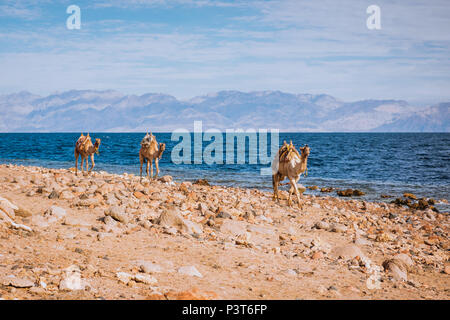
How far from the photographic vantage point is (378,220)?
1490 centimetres

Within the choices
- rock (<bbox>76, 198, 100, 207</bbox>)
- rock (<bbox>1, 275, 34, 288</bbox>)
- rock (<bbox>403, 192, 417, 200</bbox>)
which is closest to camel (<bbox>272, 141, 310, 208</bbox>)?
rock (<bbox>76, 198, 100, 207</bbox>)

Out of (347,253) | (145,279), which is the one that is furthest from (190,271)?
(347,253)

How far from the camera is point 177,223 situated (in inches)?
384

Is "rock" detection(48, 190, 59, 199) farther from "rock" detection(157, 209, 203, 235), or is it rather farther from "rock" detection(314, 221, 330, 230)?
"rock" detection(314, 221, 330, 230)

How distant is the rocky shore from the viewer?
6.29 meters

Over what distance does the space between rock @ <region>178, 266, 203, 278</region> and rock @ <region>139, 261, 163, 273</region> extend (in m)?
0.35

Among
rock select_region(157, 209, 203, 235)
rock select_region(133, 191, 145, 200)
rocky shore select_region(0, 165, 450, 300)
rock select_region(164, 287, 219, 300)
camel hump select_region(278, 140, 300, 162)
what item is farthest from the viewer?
camel hump select_region(278, 140, 300, 162)

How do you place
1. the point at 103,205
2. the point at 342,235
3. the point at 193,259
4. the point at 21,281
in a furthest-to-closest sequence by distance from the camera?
the point at 342,235
the point at 103,205
the point at 193,259
the point at 21,281

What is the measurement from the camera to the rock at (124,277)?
6328 mm

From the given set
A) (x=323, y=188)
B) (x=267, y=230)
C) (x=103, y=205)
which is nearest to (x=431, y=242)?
(x=267, y=230)

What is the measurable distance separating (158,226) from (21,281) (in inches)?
161

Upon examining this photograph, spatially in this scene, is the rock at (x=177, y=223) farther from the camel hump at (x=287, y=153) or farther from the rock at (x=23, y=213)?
the camel hump at (x=287, y=153)

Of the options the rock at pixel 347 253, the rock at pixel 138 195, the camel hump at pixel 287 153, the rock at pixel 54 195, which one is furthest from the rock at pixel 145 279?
the camel hump at pixel 287 153
